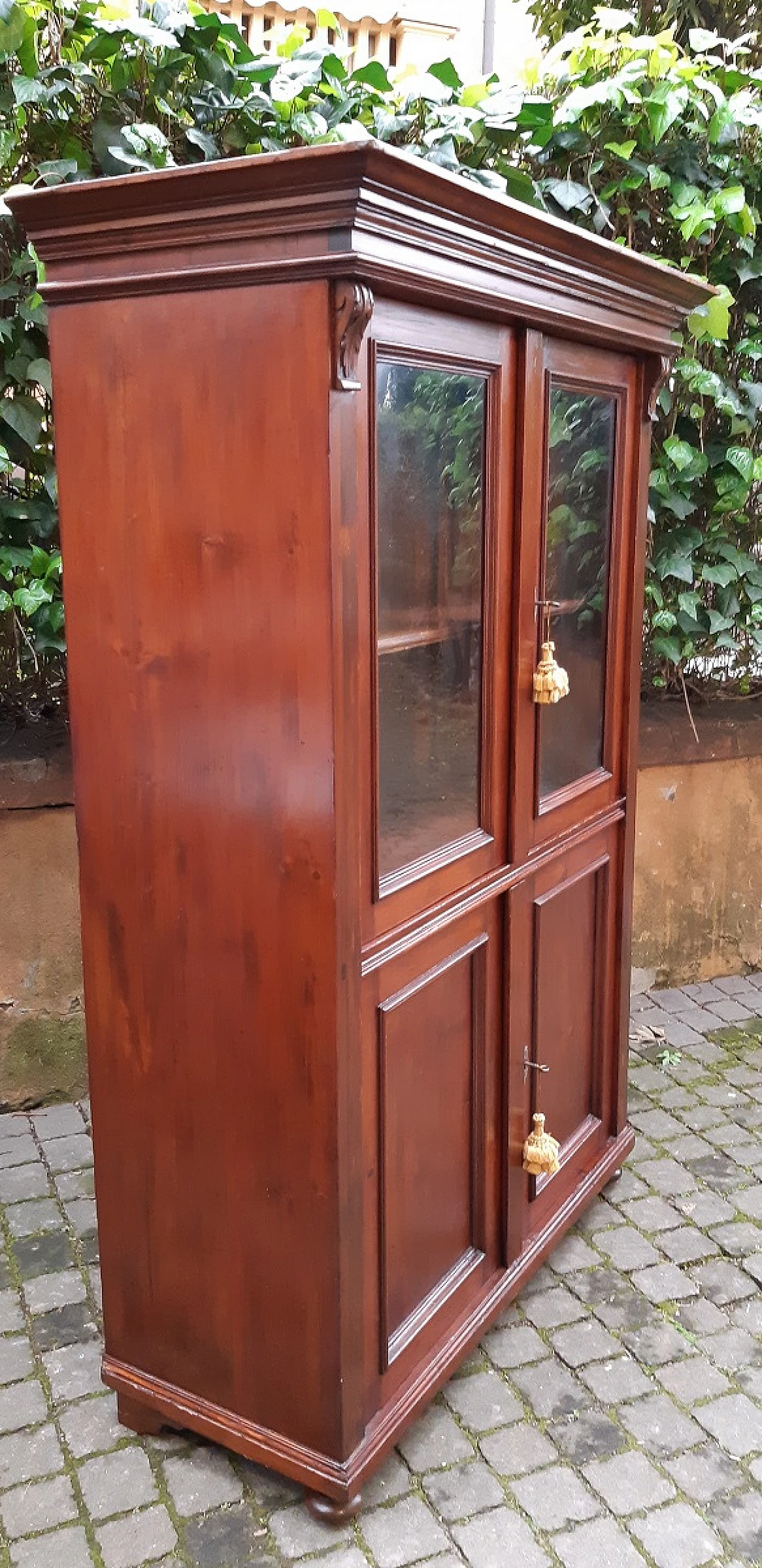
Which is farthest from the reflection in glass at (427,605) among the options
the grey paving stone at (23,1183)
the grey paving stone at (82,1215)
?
the grey paving stone at (23,1183)

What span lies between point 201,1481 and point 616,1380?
33.5 inches

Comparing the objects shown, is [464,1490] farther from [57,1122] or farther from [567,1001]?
[57,1122]

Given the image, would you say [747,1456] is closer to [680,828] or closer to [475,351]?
[475,351]

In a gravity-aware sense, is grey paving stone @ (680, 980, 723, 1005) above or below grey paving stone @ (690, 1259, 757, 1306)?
above

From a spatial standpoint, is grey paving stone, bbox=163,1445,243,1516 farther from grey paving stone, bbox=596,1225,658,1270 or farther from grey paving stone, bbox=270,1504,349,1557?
grey paving stone, bbox=596,1225,658,1270

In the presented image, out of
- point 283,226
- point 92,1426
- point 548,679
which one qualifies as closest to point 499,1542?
point 92,1426

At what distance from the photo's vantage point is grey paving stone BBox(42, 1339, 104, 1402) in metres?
2.38

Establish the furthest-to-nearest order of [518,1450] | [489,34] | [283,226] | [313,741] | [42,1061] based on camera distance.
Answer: [489,34], [42,1061], [518,1450], [313,741], [283,226]

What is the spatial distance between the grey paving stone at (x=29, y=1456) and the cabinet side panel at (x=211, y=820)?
0.26m

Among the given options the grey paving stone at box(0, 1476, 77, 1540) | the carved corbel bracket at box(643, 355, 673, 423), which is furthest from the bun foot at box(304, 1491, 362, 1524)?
the carved corbel bracket at box(643, 355, 673, 423)

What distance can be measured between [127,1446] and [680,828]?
277 centimetres

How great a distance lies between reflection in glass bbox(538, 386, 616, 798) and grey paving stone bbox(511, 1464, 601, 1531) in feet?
4.27

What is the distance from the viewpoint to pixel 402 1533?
2.04 meters

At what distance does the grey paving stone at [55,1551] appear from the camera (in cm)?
197
